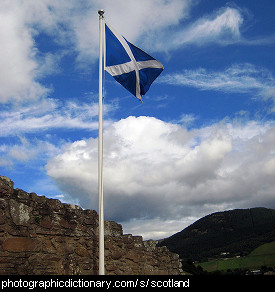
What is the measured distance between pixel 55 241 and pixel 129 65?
16.5ft

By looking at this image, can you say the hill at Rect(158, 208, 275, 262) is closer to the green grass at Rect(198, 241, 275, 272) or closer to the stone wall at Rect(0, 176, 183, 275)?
the green grass at Rect(198, 241, 275, 272)

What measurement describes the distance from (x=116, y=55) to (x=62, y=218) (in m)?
4.55

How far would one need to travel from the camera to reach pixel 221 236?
10012 centimetres

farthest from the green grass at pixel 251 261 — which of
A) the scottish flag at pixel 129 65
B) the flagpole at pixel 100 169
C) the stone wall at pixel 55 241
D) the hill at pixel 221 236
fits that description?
the flagpole at pixel 100 169

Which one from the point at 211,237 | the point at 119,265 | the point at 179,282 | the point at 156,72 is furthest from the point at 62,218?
the point at 211,237

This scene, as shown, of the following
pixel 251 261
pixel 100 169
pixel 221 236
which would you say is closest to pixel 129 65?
pixel 100 169

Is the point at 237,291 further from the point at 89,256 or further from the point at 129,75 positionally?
the point at 129,75

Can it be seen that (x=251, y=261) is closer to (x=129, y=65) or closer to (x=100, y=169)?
(x=129, y=65)

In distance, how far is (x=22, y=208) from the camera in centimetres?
639

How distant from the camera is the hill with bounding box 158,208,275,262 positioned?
243 feet

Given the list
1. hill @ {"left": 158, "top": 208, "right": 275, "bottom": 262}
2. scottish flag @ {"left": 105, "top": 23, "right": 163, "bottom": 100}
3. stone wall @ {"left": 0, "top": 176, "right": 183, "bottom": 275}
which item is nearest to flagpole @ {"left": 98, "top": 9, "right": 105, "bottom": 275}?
scottish flag @ {"left": 105, "top": 23, "right": 163, "bottom": 100}

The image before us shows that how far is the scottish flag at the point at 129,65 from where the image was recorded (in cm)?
875

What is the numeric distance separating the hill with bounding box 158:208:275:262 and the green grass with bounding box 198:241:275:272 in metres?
3.45

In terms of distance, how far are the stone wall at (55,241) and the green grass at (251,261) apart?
43722 mm
